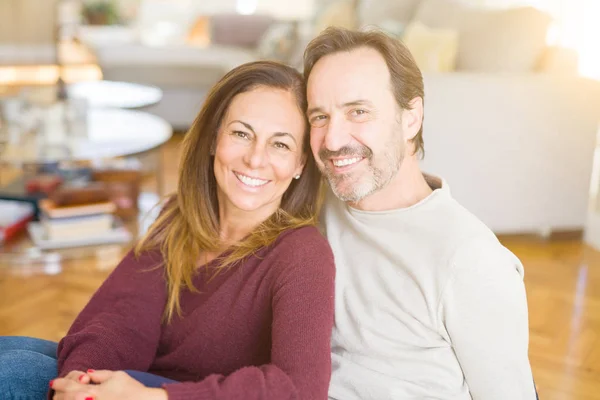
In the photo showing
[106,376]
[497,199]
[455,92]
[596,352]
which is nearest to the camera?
[106,376]

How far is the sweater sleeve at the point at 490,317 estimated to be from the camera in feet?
3.70

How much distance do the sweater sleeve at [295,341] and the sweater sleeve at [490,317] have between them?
217 millimetres

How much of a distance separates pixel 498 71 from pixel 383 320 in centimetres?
220

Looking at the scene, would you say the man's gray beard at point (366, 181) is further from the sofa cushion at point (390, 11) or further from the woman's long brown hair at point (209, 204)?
the sofa cushion at point (390, 11)

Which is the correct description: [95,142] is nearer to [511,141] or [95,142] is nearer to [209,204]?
[209,204]

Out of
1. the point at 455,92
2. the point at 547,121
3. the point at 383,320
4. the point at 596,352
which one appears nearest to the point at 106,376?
the point at 383,320

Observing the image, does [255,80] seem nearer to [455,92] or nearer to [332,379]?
[332,379]

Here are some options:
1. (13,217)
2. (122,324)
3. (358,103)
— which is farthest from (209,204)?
(13,217)

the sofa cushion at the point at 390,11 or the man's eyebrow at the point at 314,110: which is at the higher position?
the sofa cushion at the point at 390,11

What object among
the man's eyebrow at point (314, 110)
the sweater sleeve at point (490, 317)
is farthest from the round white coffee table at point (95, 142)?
the sweater sleeve at point (490, 317)

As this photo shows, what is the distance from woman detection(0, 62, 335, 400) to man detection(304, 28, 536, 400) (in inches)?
3.6

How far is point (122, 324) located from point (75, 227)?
1.76 m

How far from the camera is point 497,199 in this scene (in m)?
3.11

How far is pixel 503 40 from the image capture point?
316cm
